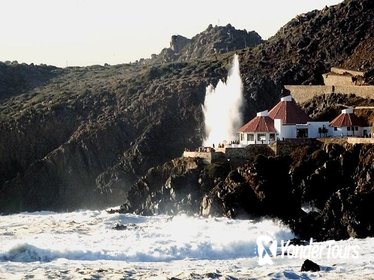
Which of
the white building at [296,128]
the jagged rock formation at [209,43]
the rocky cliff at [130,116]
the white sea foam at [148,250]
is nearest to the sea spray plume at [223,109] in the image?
the rocky cliff at [130,116]

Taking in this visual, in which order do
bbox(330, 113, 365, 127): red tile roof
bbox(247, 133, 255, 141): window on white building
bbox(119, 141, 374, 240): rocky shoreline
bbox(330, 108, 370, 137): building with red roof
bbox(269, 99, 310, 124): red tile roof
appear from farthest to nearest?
bbox(247, 133, 255, 141): window on white building
bbox(269, 99, 310, 124): red tile roof
bbox(330, 113, 365, 127): red tile roof
bbox(330, 108, 370, 137): building with red roof
bbox(119, 141, 374, 240): rocky shoreline

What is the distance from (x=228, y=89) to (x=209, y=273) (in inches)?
2195

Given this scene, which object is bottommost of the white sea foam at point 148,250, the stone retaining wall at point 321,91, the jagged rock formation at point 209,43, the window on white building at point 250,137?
the white sea foam at point 148,250

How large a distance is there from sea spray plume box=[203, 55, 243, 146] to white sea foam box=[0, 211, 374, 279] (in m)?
24.9

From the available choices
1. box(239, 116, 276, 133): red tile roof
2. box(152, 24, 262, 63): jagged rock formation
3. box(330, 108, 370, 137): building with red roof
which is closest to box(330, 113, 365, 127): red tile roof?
box(330, 108, 370, 137): building with red roof

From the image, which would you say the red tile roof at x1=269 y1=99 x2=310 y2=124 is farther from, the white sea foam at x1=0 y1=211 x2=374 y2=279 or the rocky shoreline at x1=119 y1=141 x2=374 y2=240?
the white sea foam at x1=0 y1=211 x2=374 y2=279

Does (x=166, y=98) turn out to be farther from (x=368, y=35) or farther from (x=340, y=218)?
(x=340, y=218)

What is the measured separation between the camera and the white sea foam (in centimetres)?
4994

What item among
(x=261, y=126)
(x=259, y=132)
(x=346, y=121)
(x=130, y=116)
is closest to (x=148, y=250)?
(x=259, y=132)

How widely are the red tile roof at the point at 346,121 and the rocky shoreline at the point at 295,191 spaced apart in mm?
3956

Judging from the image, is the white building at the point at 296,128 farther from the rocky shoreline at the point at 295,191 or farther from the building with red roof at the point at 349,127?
the rocky shoreline at the point at 295,191

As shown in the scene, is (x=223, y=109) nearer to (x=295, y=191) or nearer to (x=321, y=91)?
(x=321, y=91)

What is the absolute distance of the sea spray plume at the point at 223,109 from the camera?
95438mm

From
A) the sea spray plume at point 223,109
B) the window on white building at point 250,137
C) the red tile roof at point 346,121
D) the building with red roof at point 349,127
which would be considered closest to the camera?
the building with red roof at point 349,127
